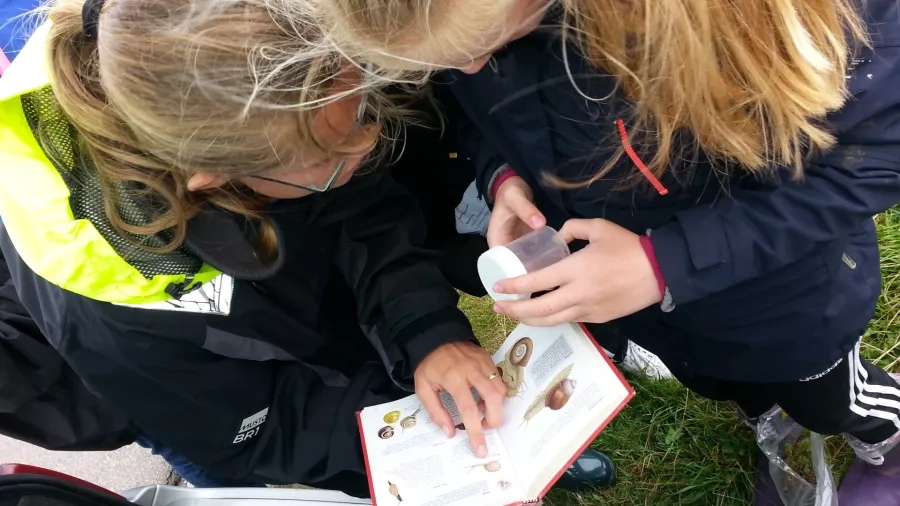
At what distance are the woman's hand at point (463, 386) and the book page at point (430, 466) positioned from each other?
2 centimetres

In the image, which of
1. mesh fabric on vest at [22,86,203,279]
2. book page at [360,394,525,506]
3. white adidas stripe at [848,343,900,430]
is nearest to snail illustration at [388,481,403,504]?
book page at [360,394,525,506]


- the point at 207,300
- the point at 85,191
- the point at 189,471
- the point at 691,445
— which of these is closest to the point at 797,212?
the point at 207,300

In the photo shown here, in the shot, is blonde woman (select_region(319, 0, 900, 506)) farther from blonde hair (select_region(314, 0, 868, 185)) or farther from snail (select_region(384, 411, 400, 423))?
snail (select_region(384, 411, 400, 423))

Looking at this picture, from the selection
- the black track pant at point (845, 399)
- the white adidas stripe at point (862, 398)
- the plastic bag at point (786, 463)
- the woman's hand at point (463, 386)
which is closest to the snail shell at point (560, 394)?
the woman's hand at point (463, 386)

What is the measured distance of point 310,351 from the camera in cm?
129

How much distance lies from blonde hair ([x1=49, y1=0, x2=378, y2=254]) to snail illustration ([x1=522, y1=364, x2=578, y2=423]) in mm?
469

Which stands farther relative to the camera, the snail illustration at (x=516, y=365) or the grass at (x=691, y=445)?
the grass at (x=691, y=445)

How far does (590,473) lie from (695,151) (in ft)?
3.60

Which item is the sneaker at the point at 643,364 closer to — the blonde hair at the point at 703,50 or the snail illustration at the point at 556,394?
the snail illustration at the point at 556,394

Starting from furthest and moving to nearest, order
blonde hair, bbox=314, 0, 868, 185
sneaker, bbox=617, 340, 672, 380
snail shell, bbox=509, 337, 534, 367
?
sneaker, bbox=617, 340, 672, 380, snail shell, bbox=509, 337, 534, 367, blonde hair, bbox=314, 0, 868, 185

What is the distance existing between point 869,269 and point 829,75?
484 millimetres

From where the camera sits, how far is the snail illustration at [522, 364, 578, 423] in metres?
1.01

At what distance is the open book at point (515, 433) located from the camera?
98 cm

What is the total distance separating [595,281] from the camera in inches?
33.8
